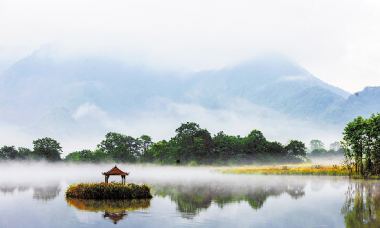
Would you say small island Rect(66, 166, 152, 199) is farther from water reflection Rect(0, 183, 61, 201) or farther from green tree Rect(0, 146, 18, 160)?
green tree Rect(0, 146, 18, 160)

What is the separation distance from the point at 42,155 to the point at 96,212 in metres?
80.1

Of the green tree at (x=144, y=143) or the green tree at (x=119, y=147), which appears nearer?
the green tree at (x=119, y=147)

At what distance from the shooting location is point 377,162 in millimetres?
44625

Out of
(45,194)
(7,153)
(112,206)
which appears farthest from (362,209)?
(7,153)

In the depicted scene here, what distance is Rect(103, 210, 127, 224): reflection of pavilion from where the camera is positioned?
60.5 ft

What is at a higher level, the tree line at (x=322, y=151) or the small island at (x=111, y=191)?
the tree line at (x=322, y=151)

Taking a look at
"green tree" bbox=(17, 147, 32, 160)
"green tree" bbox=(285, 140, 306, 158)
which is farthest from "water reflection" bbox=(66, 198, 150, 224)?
"green tree" bbox=(17, 147, 32, 160)

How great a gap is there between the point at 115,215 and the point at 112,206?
3.68 metres

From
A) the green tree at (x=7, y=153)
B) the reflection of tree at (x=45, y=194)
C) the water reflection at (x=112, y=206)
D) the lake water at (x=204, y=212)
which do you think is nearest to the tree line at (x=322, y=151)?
the green tree at (x=7, y=153)

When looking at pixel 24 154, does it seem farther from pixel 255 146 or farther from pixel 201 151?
pixel 255 146

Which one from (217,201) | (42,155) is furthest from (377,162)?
(42,155)

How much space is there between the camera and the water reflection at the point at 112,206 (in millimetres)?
19703

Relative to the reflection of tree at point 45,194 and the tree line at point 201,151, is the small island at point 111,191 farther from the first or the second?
the tree line at point 201,151

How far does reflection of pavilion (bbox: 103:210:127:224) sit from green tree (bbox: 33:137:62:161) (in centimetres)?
7974
